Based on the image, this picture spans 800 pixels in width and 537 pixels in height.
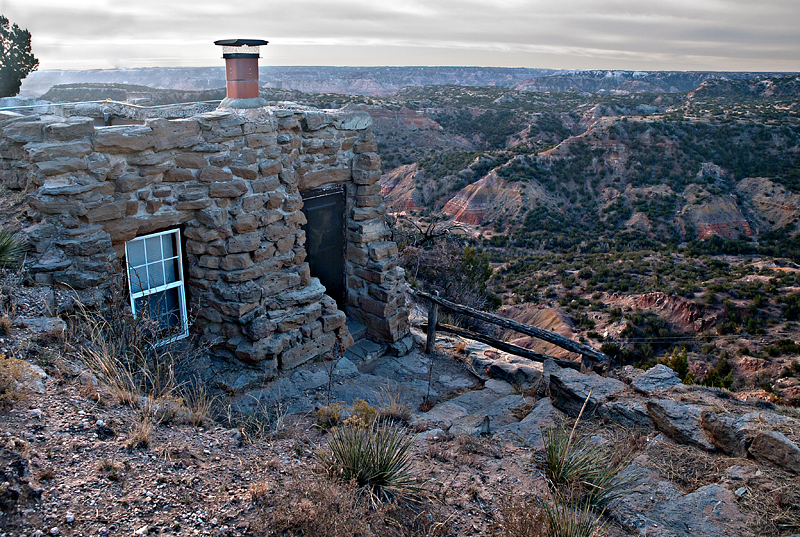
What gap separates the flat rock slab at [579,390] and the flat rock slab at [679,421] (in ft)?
1.90

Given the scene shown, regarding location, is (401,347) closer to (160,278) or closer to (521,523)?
A: (160,278)

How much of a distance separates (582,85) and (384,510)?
4591 inches

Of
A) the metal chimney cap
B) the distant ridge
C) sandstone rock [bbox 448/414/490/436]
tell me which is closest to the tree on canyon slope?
the metal chimney cap

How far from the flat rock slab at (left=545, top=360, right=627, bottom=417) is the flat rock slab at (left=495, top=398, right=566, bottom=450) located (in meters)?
0.12

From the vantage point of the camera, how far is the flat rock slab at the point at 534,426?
15.8ft

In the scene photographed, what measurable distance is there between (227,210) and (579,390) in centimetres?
475

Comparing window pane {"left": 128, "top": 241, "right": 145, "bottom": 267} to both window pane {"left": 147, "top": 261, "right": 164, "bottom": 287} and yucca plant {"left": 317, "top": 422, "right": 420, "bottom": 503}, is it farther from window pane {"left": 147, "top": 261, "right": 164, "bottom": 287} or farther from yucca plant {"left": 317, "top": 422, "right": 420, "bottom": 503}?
yucca plant {"left": 317, "top": 422, "right": 420, "bottom": 503}

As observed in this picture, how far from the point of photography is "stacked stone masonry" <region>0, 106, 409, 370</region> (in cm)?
518

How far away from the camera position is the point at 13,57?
830 inches

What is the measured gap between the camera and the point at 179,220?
6.13 meters

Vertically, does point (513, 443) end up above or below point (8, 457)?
below

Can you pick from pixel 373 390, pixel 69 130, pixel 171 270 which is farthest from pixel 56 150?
pixel 373 390

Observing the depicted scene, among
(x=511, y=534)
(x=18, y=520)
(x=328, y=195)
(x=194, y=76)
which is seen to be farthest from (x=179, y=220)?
(x=194, y=76)

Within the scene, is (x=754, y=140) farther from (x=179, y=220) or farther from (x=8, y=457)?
(x=8, y=457)
